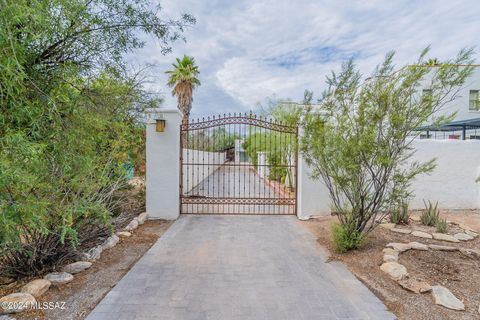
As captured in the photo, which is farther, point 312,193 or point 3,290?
point 312,193

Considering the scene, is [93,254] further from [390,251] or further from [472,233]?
[472,233]

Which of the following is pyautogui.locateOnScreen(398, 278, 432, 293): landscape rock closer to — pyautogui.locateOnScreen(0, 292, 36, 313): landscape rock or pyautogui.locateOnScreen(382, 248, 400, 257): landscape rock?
pyautogui.locateOnScreen(382, 248, 400, 257): landscape rock

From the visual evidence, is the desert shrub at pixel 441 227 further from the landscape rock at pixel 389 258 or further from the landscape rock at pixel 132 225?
the landscape rock at pixel 132 225

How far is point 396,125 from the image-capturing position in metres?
4.21

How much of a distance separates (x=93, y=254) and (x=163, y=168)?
2915 mm

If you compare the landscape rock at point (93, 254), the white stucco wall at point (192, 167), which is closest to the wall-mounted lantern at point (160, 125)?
the white stucco wall at point (192, 167)

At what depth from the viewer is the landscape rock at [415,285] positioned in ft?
11.0

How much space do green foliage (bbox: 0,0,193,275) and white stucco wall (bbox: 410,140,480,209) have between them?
763cm

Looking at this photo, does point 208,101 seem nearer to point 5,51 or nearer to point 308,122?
point 308,122

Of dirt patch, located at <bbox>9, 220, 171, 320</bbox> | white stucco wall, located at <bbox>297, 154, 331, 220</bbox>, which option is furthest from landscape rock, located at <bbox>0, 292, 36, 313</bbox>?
white stucco wall, located at <bbox>297, 154, 331, 220</bbox>

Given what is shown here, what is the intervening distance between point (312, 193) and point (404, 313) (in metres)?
4.26

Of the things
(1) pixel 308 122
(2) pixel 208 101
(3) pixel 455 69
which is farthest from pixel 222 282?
(2) pixel 208 101

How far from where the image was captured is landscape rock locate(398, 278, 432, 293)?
3.34m

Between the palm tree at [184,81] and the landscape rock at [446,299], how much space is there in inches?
668
